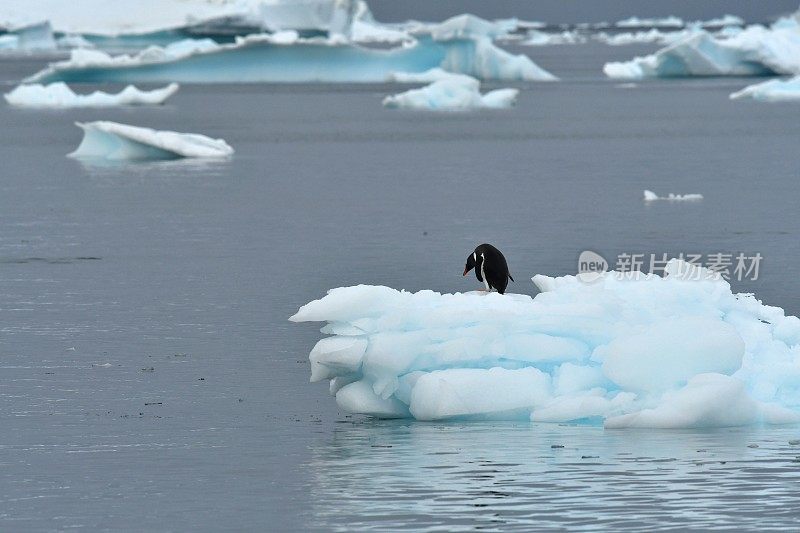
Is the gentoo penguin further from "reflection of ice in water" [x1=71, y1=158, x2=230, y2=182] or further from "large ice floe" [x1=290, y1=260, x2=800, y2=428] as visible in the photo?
"reflection of ice in water" [x1=71, y1=158, x2=230, y2=182]

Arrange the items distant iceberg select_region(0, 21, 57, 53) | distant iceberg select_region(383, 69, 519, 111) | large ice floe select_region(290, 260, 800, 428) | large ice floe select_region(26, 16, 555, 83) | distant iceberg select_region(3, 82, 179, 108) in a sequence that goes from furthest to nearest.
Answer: distant iceberg select_region(0, 21, 57, 53), large ice floe select_region(26, 16, 555, 83), distant iceberg select_region(383, 69, 519, 111), distant iceberg select_region(3, 82, 179, 108), large ice floe select_region(290, 260, 800, 428)

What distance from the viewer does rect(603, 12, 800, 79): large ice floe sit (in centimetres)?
5590

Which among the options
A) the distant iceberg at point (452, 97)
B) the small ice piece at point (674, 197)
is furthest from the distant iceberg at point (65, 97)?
the small ice piece at point (674, 197)

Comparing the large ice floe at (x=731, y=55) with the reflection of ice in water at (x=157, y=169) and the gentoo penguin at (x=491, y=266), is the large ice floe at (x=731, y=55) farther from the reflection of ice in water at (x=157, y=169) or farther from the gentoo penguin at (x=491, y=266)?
the gentoo penguin at (x=491, y=266)

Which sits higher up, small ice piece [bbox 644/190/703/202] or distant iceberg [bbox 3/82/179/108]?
distant iceberg [bbox 3/82/179/108]

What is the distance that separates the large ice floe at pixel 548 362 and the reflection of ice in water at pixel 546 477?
11 cm

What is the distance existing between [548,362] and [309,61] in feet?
169

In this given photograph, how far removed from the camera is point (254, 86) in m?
64.8

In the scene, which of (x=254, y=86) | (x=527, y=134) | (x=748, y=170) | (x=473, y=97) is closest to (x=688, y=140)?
(x=527, y=134)

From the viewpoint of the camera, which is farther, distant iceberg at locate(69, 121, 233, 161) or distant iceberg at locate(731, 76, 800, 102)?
distant iceberg at locate(731, 76, 800, 102)

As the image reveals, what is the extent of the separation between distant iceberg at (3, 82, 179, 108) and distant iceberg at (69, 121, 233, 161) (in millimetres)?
15256

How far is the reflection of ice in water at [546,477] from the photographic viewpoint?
6797 millimetres

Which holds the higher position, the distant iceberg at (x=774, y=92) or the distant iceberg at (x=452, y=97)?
the distant iceberg at (x=774, y=92)

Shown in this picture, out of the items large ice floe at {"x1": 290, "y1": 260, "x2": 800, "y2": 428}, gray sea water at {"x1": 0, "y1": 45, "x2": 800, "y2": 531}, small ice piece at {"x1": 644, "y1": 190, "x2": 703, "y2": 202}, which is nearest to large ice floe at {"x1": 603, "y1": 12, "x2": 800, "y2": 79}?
gray sea water at {"x1": 0, "y1": 45, "x2": 800, "y2": 531}
